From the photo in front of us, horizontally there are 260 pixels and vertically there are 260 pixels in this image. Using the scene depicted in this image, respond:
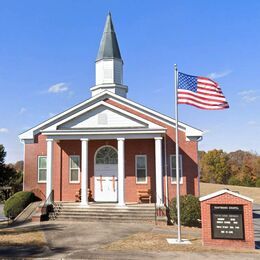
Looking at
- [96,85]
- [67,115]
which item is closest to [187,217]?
[67,115]

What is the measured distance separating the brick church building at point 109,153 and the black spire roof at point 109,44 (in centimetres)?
520

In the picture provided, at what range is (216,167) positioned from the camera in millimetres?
75062

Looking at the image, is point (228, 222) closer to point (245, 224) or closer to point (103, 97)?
point (245, 224)

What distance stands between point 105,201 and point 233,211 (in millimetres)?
10535

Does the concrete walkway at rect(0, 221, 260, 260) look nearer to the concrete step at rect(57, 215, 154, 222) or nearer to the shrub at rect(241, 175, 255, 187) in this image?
the concrete step at rect(57, 215, 154, 222)

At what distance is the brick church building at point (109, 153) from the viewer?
1950 cm

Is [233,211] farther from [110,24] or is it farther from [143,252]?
[110,24]

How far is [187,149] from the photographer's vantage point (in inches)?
837

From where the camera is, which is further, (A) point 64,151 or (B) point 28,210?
(A) point 64,151

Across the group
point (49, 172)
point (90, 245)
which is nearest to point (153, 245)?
point (90, 245)

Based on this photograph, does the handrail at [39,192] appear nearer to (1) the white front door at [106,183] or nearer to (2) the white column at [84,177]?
(1) the white front door at [106,183]

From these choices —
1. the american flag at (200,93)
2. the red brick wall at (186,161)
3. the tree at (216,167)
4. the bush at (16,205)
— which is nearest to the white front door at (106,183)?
the red brick wall at (186,161)

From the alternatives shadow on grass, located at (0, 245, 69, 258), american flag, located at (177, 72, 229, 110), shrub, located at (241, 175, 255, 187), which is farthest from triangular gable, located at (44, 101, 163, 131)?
shrub, located at (241, 175, 255, 187)

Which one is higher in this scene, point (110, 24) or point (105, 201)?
point (110, 24)
